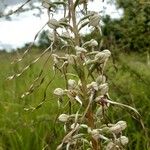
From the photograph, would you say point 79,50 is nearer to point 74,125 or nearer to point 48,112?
point 74,125

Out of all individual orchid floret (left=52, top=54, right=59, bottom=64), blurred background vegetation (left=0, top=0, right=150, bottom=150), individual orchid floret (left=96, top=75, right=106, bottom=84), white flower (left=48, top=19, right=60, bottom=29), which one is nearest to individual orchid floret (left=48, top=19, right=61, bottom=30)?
white flower (left=48, top=19, right=60, bottom=29)

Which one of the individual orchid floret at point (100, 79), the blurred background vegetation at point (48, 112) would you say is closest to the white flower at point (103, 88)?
the individual orchid floret at point (100, 79)

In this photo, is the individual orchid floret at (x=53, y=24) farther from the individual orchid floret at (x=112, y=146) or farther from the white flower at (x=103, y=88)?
the individual orchid floret at (x=112, y=146)

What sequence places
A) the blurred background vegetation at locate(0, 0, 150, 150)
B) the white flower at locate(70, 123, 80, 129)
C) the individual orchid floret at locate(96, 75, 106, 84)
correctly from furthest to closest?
the blurred background vegetation at locate(0, 0, 150, 150) < the individual orchid floret at locate(96, 75, 106, 84) < the white flower at locate(70, 123, 80, 129)

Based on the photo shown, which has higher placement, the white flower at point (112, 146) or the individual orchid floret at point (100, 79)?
the individual orchid floret at point (100, 79)

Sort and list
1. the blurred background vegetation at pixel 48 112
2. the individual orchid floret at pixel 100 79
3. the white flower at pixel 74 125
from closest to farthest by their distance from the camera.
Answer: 1. the white flower at pixel 74 125
2. the individual orchid floret at pixel 100 79
3. the blurred background vegetation at pixel 48 112

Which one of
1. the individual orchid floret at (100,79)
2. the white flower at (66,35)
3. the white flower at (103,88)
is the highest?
the white flower at (66,35)

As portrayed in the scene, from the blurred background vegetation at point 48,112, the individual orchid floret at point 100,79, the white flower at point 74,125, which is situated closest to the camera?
the white flower at point 74,125

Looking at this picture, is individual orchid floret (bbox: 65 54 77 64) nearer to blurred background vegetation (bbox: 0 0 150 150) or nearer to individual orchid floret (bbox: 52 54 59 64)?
individual orchid floret (bbox: 52 54 59 64)

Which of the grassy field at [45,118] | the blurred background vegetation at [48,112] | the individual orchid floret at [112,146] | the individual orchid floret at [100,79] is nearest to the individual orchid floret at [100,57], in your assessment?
the individual orchid floret at [100,79]

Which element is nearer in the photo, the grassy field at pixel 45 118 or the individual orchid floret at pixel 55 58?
the individual orchid floret at pixel 55 58

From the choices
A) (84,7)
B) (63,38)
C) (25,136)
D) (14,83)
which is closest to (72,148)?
(63,38)

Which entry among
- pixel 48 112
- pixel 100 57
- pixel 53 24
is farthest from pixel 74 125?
pixel 48 112
